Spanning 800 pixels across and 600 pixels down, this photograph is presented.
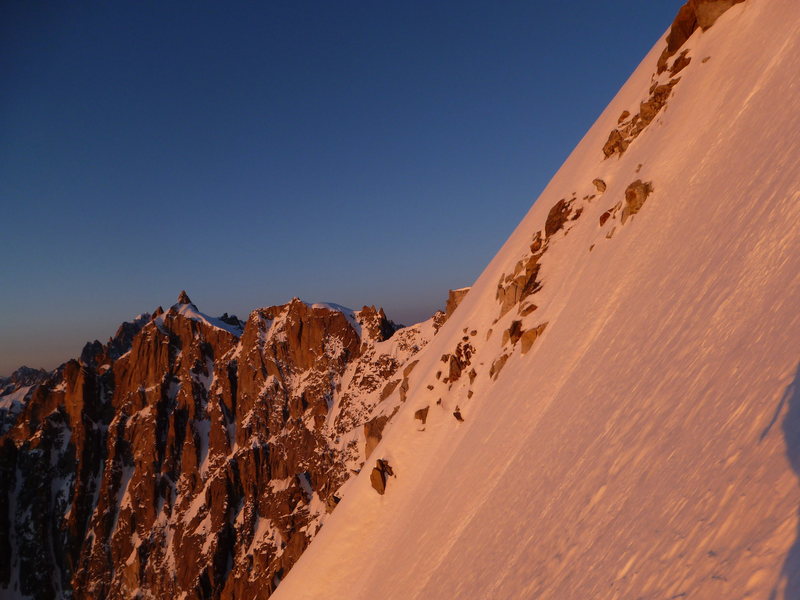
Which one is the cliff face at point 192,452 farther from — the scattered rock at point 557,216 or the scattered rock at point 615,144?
the scattered rock at point 615,144

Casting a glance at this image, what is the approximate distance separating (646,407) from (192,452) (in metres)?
154

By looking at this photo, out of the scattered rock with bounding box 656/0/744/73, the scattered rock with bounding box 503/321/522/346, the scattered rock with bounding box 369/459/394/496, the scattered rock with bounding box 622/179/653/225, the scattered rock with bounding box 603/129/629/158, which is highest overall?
the scattered rock with bounding box 656/0/744/73

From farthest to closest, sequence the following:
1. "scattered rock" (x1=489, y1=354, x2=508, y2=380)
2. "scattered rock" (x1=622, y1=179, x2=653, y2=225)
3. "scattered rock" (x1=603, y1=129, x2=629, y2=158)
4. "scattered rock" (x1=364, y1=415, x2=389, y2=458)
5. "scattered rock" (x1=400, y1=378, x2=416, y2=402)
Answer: "scattered rock" (x1=400, y1=378, x2=416, y2=402) < "scattered rock" (x1=364, y1=415, x2=389, y2=458) < "scattered rock" (x1=603, y1=129, x2=629, y2=158) < "scattered rock" (x1=489, y1=354, x2=508, y2=380) < "scattered rock" (x1=622, y1=179, x2=653, y2=225)

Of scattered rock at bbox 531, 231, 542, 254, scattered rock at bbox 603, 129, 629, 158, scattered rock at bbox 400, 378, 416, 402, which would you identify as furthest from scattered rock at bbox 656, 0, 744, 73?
scattered rock at bbox 400, 378, 416, 402

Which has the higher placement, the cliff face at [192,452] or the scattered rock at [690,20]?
the scattered rock at [690,20]

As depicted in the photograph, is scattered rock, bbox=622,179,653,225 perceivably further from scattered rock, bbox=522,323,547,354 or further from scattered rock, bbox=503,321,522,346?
scattered rock, bbox=503,321,522,346

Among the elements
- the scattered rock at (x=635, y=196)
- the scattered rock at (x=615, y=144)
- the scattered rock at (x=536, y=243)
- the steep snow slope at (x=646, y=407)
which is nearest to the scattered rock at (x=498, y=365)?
the steep snow slope at (x=646, y=407)

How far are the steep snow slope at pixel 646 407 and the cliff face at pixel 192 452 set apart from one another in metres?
93.0

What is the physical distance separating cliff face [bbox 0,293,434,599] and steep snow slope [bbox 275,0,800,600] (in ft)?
305

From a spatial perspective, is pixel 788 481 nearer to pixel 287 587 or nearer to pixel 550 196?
pixel 287 587

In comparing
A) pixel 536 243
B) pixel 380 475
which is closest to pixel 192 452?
pixel 380 475

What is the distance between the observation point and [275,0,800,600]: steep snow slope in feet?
18.3

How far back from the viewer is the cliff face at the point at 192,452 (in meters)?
120

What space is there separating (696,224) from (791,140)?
312cm
